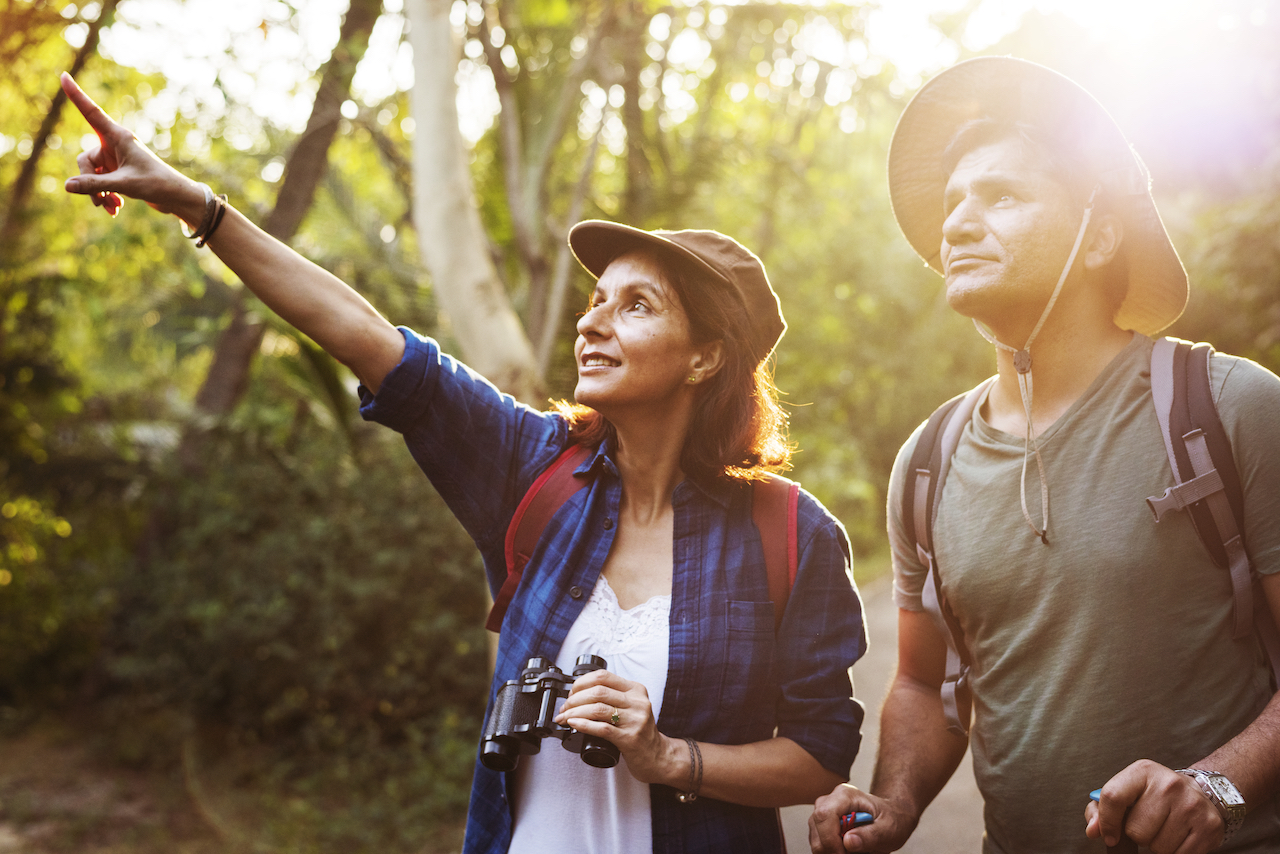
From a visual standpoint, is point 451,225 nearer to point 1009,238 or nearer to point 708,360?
point 708,360

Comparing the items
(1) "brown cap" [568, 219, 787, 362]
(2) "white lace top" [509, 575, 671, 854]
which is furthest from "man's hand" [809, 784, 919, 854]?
(1) "brown cap" [568, 219, 787, 362]

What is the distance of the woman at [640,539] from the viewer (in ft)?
6.79

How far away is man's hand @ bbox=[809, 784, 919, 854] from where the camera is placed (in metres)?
2.03

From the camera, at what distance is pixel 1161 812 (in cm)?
170

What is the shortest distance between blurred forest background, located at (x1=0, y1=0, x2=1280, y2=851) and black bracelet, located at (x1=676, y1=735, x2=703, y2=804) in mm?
2974

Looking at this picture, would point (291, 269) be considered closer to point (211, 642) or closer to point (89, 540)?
point (211, 642)

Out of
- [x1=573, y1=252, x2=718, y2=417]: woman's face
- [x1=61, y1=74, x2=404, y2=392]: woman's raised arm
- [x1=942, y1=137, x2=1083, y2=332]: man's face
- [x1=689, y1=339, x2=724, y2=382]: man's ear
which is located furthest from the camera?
[x1=689, y1=339, x2=724, y2=382]: man's ear

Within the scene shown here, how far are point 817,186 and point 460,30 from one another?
8755mm

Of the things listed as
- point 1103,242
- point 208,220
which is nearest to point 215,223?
point 208,220

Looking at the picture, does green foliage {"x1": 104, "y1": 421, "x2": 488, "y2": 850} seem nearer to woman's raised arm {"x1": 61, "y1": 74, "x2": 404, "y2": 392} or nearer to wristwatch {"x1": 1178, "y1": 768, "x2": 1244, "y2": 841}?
woman's raised arm {"x1": 61, "y1": 74, "x2": 404, "y2": 392}

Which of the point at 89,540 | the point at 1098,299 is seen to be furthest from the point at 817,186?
the point at 1098,299

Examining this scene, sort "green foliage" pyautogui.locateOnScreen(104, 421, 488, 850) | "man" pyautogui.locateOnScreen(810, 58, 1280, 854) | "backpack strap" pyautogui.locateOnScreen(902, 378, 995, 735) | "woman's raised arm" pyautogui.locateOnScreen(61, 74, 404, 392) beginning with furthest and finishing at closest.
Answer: "green foliage" pyautogui.locateOnScreen(104, 421, 488, 850) → "backpack strap" pyautogui.locateOnScreen(902, 378, 995, 735) → "woman's raised arm" pyautogui.locateOnScreen(61, 74, 404, 392) → "man" pyautogui.locateOnScreen(810, 58, 1280, 854)

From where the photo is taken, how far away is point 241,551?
8.17 meters

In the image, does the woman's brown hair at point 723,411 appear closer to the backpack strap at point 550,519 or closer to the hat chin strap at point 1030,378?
the backpack strap at point 550,519
